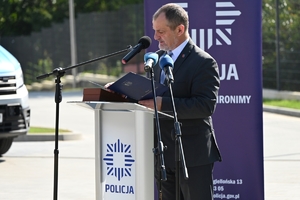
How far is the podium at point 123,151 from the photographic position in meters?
5.67

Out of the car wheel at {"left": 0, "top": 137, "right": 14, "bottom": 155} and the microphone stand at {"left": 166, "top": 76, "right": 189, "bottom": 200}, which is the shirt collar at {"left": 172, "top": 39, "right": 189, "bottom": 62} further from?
the car wheel at {"left": 0, "top": 137, "right": 14, "bottom": 155}

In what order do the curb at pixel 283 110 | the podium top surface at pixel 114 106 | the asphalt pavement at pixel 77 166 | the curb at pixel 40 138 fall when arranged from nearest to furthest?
the podium top surface at pixel 114 106 < the asphalt pavement at pixel 77 166 < the curb at pixel 40 138 < the curb at pixel 283 110

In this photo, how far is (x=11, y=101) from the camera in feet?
37.0

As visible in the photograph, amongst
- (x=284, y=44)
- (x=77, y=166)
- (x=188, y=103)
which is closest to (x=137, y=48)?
(x=188, y=103)

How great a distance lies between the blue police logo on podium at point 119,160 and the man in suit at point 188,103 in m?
0.21

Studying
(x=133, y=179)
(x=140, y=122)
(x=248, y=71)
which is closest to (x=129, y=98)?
(x=140, y=122)

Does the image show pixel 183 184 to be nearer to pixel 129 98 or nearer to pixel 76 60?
pixel 129 98

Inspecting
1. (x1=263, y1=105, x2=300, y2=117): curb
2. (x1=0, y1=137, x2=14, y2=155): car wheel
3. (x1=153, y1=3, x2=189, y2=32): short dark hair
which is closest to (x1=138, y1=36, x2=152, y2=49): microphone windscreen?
(x1=153, y1=3, x2=189, y2=32): short dark hair

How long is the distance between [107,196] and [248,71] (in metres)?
2.44

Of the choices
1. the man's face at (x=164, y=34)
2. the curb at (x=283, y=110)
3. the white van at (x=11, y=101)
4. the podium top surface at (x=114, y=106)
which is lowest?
the curb at (x=283, y=110)

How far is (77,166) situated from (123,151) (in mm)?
5940

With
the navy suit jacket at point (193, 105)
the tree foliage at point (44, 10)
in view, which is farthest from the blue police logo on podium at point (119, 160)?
the tree foliage at point (44, 10)

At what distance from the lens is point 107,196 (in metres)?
5.80

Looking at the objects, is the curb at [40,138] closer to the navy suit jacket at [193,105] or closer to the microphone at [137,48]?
the navy suit jacket at [193,105]
